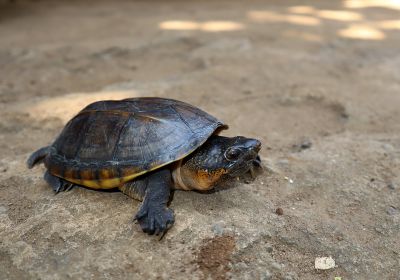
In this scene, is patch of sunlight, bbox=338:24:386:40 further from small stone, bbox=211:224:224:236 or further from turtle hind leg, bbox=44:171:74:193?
turtle hind leg, bbox=44:171:74:193

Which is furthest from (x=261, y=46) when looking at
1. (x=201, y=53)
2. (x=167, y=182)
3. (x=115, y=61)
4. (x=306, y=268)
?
(x=306, y=268)

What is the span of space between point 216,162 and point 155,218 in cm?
55

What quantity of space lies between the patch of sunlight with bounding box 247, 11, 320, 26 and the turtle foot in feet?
19.4

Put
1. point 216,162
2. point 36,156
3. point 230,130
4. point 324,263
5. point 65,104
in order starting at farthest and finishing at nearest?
point 65,104
point 230,130
point 36,156
point 216,162
point 324,263

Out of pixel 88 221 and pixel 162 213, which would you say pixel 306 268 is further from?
pixel 88 221

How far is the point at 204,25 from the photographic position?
294 inches

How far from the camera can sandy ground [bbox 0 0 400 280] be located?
248cm

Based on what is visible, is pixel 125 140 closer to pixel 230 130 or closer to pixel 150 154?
pixel 150 154

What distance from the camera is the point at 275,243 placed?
2584 mm

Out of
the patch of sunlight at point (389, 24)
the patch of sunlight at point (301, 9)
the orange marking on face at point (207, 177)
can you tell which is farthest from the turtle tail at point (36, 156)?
the patch of sunlight at point (301, 9)

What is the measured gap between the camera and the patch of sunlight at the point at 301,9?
28.1 feet

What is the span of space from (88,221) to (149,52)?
13.1ft

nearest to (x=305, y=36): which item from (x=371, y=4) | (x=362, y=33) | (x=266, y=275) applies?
(x=362, y=33)

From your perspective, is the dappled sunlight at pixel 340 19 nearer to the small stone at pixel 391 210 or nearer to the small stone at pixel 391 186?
the small stone at pixel 391 186
